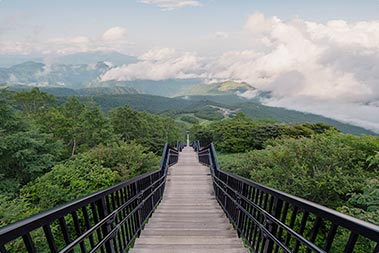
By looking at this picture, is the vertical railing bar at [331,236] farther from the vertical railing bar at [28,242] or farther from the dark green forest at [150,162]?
the dark green forest at [150,162]

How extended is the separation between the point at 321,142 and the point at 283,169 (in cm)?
145

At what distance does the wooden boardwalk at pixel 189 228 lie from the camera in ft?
11.7

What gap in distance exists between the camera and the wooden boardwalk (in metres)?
3.57

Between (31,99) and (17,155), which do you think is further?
(31,99)

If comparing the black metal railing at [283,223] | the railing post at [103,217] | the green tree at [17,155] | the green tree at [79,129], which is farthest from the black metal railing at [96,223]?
the green tree at [79,129]

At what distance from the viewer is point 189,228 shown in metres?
4.65

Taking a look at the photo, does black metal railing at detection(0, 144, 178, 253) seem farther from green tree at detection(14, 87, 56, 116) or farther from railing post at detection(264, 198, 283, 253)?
green tree at detection(14, 87, 56, 116)

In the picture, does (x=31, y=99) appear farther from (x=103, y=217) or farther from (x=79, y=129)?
(x=103, y=217)

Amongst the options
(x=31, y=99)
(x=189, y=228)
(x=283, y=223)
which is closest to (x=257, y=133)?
(x=189, y=228)

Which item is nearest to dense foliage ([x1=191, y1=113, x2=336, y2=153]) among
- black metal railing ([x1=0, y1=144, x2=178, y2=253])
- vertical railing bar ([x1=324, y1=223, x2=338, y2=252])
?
black metal railing ([x1=0, y1=144, x2=178, y2=253])

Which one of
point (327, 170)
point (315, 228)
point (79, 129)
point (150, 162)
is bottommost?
point (150, 162)

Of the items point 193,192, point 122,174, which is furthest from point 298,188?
point 122,174

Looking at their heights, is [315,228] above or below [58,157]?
above

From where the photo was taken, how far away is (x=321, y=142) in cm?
827
